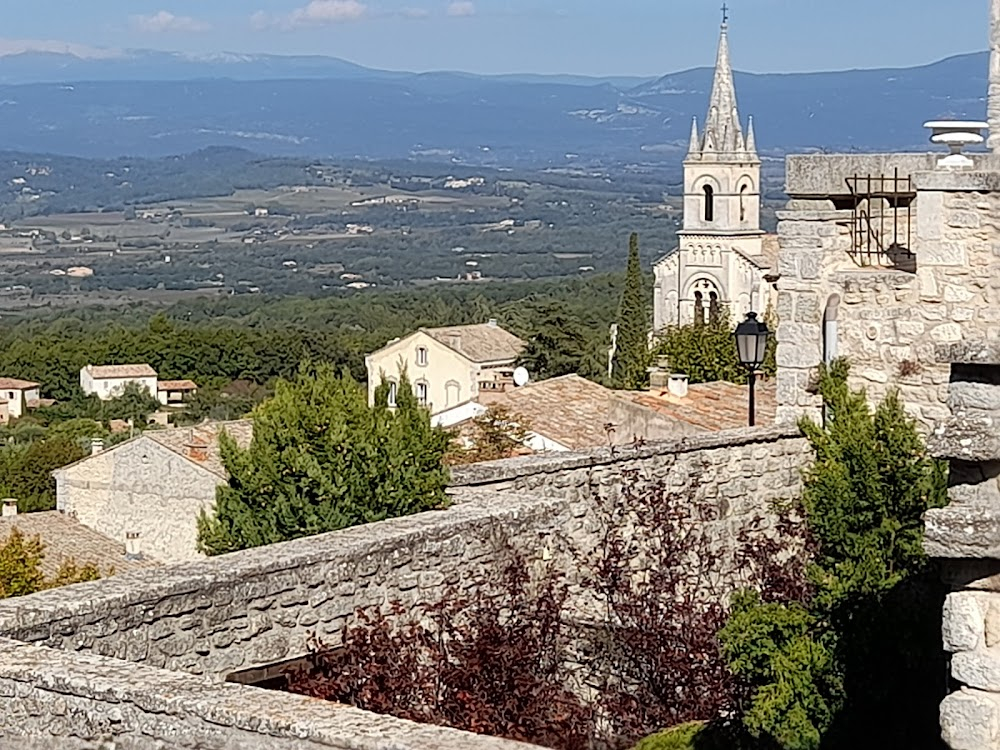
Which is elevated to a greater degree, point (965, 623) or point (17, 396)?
point (965, 623)

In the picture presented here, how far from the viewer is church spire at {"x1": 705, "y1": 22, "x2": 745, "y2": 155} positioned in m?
97.8

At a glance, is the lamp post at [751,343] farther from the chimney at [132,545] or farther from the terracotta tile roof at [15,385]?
the terracotta tile roof at [15,385]

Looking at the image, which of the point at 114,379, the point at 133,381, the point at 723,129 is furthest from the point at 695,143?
the point at 114,379

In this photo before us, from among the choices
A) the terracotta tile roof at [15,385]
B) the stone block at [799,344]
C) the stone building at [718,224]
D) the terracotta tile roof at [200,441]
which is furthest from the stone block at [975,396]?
the stone building at [718,224]

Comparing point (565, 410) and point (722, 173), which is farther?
point (722, 173)

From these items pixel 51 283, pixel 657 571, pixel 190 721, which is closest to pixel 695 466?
pixel 657 571

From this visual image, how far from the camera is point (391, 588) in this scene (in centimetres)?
799

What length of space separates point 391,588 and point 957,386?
4634 mm

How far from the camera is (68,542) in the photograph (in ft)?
101

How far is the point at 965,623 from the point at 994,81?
5.49 meters

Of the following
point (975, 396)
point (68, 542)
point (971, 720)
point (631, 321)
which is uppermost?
point (975, 396)

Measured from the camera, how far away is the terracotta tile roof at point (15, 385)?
81.3m

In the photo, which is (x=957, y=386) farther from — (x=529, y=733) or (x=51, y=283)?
(x=51, y=283)

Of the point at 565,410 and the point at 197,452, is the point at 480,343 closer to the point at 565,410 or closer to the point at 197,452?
the point at 197,452
